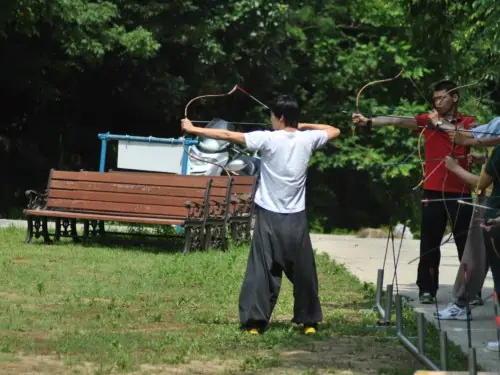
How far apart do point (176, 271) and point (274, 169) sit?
4221 mm

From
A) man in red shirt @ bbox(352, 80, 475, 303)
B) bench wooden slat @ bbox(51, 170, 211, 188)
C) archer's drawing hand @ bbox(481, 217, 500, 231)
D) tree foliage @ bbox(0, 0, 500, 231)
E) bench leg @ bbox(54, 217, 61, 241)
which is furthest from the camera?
tree foliage @ bbox(0, 0, 500, 231)

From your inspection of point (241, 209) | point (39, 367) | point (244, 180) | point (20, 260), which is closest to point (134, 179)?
point (241, 209)

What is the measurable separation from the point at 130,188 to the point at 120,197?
0.58 feet

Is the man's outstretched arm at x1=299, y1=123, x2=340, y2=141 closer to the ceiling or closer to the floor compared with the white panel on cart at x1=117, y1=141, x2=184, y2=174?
closer to the ceiling

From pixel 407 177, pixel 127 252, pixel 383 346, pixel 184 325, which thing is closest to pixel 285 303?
pixel 184 325

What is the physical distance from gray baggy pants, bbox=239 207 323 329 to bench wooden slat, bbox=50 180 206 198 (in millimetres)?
7086

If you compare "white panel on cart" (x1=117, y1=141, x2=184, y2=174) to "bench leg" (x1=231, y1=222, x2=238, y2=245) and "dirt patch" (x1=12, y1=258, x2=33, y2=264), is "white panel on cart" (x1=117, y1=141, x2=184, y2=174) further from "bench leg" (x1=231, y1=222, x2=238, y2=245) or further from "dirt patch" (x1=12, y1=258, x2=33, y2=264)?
"dirt patch" (x1=12, y1=258, x2=33, y2=264)

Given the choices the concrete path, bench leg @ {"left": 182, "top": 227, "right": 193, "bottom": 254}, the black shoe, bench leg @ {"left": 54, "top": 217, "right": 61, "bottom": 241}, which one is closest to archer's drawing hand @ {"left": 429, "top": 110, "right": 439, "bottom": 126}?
the concrete path

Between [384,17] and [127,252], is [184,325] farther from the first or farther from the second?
[384,17]

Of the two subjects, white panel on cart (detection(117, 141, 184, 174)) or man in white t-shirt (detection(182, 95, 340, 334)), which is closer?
man in white t-shirt (detection(182, 95, 340, 334))

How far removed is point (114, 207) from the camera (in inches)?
654

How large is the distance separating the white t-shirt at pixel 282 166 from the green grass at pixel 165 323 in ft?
2.96

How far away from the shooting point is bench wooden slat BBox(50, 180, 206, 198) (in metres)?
16.2

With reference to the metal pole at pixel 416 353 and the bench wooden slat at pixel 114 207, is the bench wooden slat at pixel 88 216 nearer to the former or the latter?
the bench wooden slat at pixel 114 207
